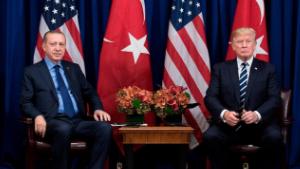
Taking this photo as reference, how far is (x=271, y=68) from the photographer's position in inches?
217

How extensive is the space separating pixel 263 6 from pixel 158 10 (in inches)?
46.0

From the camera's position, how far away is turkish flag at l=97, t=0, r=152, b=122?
239 inches

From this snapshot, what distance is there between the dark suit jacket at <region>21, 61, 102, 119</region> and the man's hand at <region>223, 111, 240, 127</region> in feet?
4.09

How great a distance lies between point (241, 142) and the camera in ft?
17.5

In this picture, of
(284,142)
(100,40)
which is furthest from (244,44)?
(100,40)

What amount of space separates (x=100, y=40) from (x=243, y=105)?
6.15 feet

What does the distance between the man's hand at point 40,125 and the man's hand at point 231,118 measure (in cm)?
164

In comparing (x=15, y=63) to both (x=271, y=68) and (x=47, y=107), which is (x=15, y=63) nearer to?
(x=47, y=107)

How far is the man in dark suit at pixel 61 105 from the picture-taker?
510 centimetres

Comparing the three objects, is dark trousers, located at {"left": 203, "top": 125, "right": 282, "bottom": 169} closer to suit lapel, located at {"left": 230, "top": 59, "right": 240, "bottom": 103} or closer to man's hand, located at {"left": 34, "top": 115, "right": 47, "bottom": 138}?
suit lapel, located at {"left": 230, "top": 59, "right": 240, "bottom": 103}

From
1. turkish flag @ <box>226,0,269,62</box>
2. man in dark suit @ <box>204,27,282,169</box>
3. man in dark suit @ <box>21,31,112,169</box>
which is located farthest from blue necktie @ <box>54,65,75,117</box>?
turkish flag @ <box>226,0,269,62</box>

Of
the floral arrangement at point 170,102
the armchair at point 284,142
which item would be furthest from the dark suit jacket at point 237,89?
the floral arrangement at point 170,102

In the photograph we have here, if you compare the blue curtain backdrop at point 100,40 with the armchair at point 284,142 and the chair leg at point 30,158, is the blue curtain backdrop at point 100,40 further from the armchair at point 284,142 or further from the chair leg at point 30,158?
the chair leg at point 30,158

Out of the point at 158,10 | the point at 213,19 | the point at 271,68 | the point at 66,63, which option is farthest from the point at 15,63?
the point at 271,68
